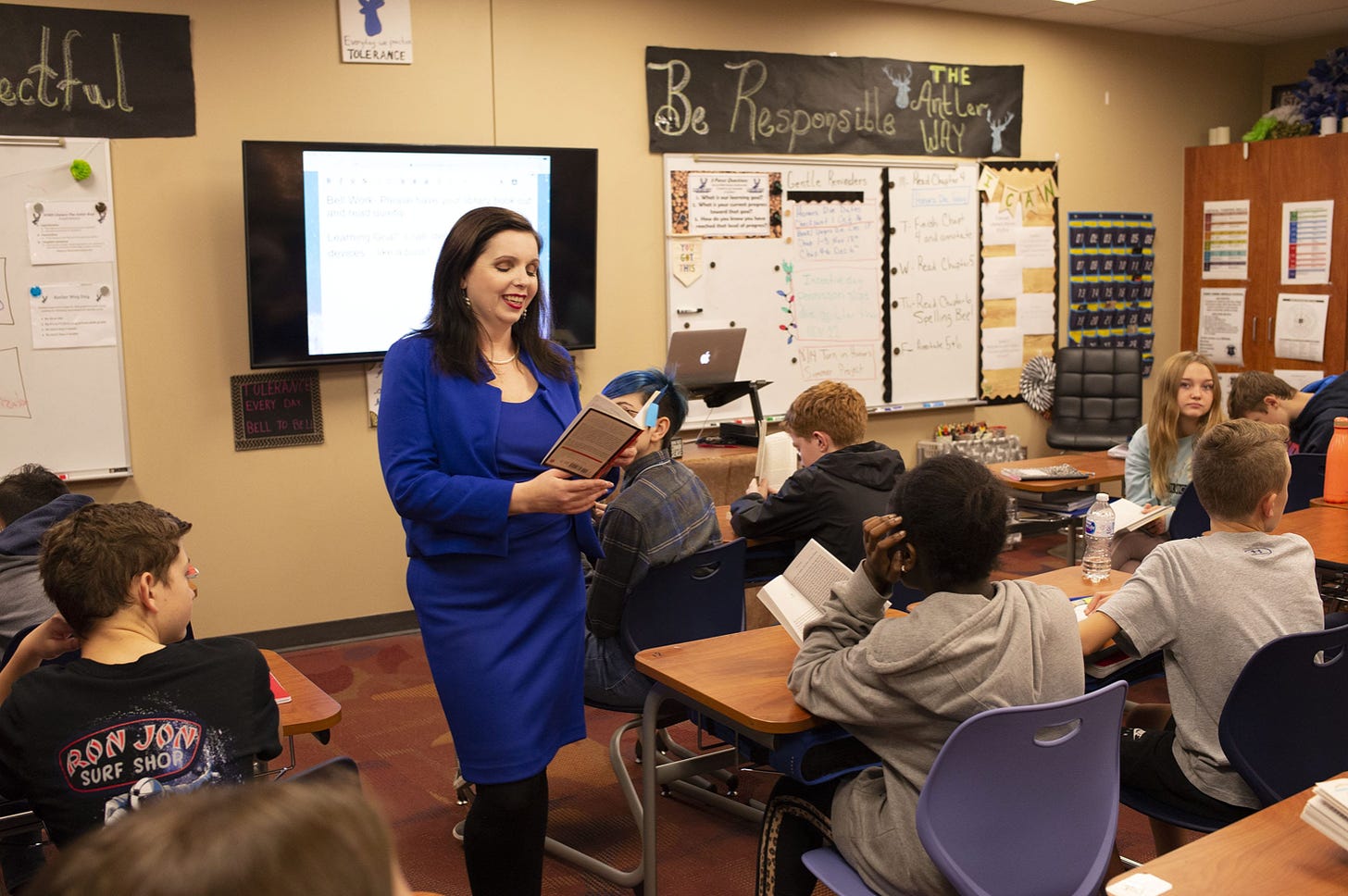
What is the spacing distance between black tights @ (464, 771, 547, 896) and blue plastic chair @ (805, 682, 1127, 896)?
67 cm

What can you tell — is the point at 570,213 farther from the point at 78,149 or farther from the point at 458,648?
the point at 458,648

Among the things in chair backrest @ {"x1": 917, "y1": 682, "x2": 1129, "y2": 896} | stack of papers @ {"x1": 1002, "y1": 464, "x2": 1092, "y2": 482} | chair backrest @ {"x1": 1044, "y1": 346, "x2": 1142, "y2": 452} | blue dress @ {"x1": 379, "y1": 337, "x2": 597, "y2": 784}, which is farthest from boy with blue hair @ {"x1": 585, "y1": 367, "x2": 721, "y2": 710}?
chair backrest @ {"x1": 1044, "y1": 346, "x2": 1142, "y2": 452}

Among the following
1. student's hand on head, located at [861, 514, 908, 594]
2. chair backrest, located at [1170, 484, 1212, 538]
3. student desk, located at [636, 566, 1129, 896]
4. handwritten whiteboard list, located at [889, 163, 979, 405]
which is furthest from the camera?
handwritten whiteboard list, located at [889, 163, 979, 405]

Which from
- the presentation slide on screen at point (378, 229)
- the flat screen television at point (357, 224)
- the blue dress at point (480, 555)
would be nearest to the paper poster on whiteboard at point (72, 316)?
the flat screen television at point (357, 224)

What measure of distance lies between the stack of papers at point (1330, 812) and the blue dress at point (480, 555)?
1395mm

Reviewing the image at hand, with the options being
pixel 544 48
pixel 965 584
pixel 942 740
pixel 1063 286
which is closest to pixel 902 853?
pixel 942 740

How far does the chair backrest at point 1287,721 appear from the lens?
6.72 ft

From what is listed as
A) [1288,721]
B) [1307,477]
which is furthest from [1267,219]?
[1288,721]

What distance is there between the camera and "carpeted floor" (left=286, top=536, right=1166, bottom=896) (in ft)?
9.78

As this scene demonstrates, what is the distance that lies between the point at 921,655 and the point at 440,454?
1.03m

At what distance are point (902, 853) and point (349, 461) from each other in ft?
12.3

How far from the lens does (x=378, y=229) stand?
4879 mm

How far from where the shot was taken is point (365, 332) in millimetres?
4922

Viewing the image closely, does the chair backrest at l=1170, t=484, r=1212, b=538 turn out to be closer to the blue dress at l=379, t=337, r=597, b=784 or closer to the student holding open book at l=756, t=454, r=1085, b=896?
the student holding open book at l=756, t=454, r=1085, b=896
